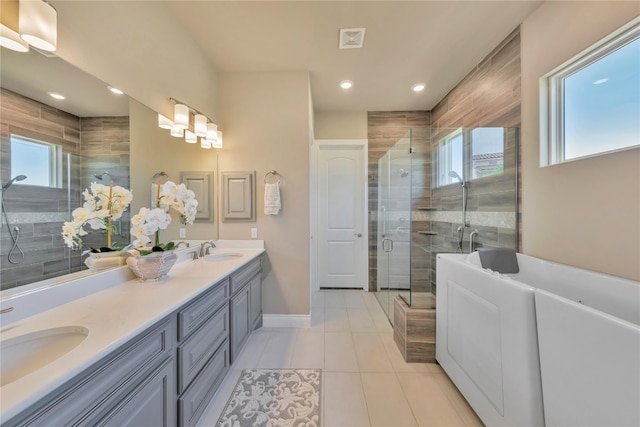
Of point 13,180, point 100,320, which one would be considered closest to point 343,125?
point 13,180

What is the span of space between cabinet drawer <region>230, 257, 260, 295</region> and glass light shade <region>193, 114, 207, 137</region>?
4.39ft

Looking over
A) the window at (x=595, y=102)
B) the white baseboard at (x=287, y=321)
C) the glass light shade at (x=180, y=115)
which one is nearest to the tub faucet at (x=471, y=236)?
the window at (x=595, y=102)

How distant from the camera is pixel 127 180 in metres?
1.48

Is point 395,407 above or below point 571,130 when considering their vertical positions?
below

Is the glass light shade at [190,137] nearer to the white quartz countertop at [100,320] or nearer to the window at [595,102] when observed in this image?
the white quartz countertop at [100,320]

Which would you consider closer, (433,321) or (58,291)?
(58,291)

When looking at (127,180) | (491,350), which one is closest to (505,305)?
(491,350)

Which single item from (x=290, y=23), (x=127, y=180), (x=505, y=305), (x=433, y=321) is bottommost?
(x=433, y=321)

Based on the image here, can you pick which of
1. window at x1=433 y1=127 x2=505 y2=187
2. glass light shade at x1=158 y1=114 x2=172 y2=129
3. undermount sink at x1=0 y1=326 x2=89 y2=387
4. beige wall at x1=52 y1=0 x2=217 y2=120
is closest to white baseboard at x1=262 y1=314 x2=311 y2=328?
undermount sink at x1=0 y1=326 x2=89 y2=387

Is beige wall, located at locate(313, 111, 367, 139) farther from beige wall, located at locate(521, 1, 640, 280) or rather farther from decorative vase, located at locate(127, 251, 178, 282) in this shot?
decorative vase, located at locate(127, 251, 178, 282)

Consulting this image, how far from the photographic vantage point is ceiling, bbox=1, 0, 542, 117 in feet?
4.43

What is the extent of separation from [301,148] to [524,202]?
2.08m

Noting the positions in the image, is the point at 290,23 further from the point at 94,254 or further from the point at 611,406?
the point at 611,406

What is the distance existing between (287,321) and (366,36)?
2.89m
